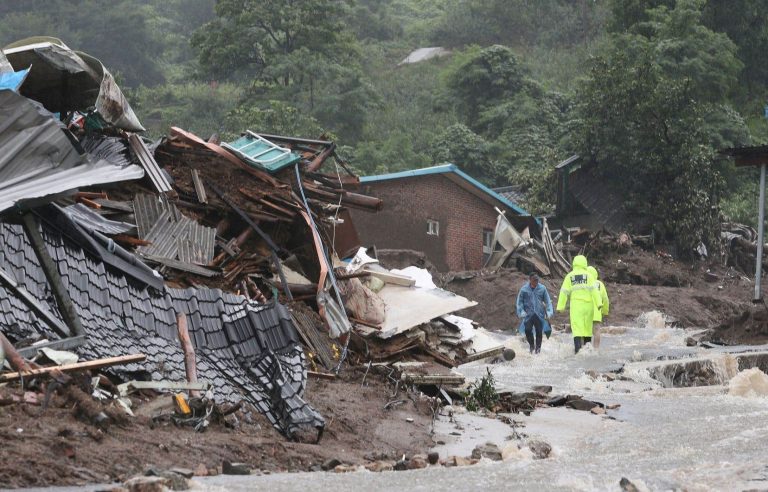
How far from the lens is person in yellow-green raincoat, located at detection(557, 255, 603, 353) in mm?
18391

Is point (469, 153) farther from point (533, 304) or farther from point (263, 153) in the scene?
point (263, 153)

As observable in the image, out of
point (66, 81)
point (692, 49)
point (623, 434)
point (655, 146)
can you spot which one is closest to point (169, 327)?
point (66, 81)

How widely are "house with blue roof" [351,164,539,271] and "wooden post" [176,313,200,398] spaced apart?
72.6 ft

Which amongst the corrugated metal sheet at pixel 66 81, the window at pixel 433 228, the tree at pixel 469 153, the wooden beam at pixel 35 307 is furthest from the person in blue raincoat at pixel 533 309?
the tree at pixel 469 153

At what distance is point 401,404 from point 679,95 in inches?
1105

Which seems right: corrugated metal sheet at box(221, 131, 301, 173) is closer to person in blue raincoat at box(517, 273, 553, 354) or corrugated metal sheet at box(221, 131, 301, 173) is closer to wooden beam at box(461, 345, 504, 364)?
wooden beam at box(461, 345, 504, 364)

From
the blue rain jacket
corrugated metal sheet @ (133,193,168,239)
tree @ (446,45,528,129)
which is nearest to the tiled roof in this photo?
corrugated metal sheet @ (133,193,168,239)

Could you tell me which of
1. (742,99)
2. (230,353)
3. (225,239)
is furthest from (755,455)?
(742,99)

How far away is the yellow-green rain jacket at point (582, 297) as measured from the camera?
18.4m

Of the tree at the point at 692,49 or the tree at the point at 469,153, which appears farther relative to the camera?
the tree at the point at 469,153

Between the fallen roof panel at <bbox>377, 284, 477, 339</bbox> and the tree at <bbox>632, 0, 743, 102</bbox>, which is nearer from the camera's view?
the fallen roof panel at <bbox>377, 284, 477, 339</bbox>

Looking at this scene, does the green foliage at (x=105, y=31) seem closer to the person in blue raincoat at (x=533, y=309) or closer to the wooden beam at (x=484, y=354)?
the person in blue raincoat at (x=533, y=309)

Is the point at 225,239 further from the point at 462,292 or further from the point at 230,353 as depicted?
the point at 462,292

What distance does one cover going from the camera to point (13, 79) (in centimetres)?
1210
